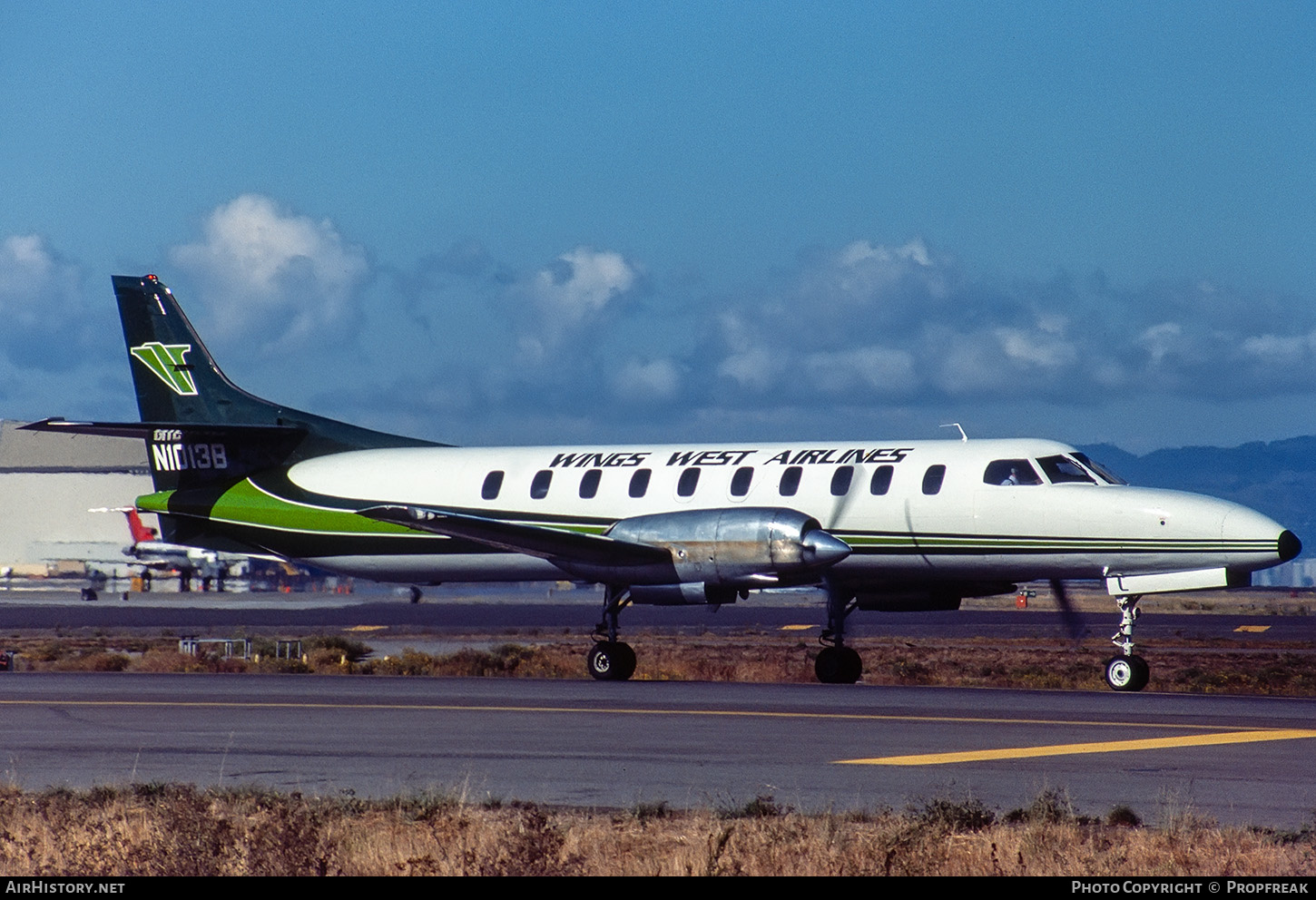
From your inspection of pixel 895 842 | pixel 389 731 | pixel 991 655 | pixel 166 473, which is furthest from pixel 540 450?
pixel 895 842

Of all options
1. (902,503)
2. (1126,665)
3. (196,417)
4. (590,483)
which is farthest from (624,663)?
(196,417)

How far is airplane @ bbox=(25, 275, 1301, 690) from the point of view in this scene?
2480 cm

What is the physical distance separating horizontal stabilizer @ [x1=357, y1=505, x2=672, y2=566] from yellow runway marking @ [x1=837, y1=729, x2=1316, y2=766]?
388 inches

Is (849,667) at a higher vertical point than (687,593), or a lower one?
lower

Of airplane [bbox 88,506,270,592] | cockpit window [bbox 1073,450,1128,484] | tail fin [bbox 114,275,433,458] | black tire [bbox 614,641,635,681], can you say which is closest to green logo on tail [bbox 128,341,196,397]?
tail fin [bbox 114,275,433,458]

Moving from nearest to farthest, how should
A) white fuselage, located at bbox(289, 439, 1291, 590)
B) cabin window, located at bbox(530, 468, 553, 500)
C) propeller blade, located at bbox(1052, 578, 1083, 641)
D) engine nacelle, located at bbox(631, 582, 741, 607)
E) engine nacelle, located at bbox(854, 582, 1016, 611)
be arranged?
white fuselage, located at bbox(289, 439, 1291, 590) < engine nacelle, located at bbox(631, 582, 741, 607) < propeller blade, located at bbox(1052, 578, 1083, 641) < engine nacelle, located at bbox(854, 582, 1016, 611) < cabin window, located at bbox(530, 468, 553, 500)

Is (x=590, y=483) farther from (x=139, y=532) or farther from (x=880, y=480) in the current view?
(x=139, y=532)

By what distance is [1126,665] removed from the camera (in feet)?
80.5

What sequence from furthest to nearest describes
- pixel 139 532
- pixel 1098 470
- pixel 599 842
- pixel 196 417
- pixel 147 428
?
pixel 139 532 < pixel 196 417 < pixel 147 428 < pixel 1098 470 < pixel 599 842

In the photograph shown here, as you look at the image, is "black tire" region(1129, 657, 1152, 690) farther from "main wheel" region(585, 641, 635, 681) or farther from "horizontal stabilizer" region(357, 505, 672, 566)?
"main wheel" region(585, 641, 635, 681)

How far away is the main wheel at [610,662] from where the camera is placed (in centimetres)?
2769

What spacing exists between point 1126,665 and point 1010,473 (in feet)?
11.5

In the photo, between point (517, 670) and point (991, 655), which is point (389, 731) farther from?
point (991, 655)

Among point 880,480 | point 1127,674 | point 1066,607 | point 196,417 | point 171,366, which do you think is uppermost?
point 171,366
